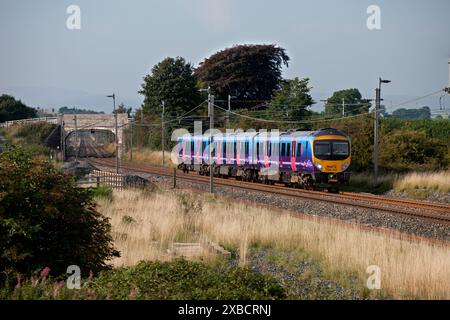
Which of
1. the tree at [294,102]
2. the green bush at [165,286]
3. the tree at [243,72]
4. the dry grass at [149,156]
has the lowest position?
the dry grass at [149,156]

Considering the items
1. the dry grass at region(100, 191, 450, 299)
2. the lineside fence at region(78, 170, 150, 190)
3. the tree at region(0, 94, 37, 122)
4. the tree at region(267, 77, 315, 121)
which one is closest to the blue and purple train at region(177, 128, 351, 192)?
the lineside fence at region(78, 170, 150, 190)

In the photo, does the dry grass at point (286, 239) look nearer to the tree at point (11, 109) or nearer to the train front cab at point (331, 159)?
the train front cab at point (331, 159)

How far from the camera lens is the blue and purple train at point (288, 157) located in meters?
27.4

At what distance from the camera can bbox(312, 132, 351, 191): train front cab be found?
27.2 metres

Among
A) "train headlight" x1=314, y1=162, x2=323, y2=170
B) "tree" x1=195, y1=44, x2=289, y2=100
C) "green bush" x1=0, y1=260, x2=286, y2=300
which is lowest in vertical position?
"green bush" x1=0, y1=260, x2=286, y2=300

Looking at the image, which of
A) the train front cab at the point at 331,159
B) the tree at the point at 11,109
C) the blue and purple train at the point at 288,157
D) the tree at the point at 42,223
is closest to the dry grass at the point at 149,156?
the blue and purple train at the point at 288,157

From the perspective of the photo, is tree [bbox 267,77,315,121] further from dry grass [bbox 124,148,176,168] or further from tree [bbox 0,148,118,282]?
tree [bbox 0,148,118,282]

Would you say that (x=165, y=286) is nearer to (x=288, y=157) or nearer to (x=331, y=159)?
(x=331, y=159)

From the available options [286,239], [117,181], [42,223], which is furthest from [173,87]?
[42,223]

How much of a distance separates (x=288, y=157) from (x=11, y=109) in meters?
98.8

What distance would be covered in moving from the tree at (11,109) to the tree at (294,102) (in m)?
73.7

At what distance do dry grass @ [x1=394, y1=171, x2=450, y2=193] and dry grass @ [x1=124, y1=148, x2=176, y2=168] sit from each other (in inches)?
1194

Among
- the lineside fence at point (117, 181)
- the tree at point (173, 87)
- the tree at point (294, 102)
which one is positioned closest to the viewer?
the lineside fence at point (117, 181)
